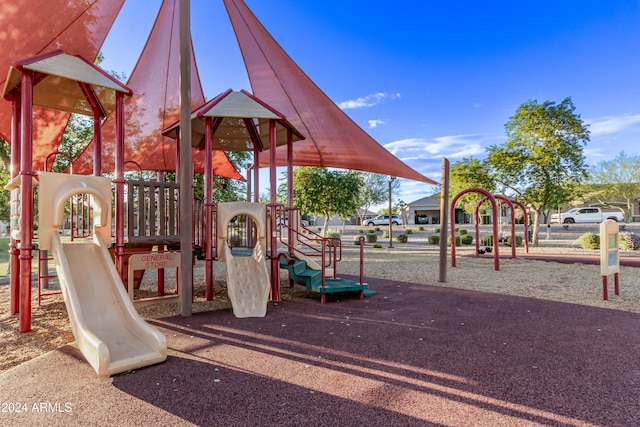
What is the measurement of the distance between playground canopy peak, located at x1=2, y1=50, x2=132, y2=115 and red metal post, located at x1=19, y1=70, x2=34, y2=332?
0.29 metres

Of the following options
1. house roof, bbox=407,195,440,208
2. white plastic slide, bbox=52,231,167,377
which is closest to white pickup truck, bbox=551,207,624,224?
house roof, bbox=407,195,440,208

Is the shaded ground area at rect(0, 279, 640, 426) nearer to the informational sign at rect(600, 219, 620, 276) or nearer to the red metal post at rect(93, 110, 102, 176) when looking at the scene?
the informational sign at rect(600, 219, 620, 276)

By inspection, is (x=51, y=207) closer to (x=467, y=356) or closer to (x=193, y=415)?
(x=193, y=415)

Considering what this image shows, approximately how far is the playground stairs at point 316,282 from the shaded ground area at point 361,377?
4.08 ft

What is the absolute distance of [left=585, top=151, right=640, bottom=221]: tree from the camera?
3456 cm

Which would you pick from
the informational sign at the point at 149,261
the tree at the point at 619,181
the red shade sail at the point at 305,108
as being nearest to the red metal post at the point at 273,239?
the informational sign at the point at 149,261

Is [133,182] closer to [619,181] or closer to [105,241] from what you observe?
[105,241]

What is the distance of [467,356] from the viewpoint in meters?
3.72

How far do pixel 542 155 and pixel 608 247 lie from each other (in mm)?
11693

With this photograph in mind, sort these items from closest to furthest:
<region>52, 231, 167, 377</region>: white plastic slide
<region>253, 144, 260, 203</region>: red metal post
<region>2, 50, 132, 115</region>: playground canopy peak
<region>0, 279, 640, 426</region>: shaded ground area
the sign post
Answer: <region>0, 279, 640, 426</region>: shaded ground area
<region>52, 231, 167, 377</region>: white plastic slide
<region>2, 50, 132, 115</region>: playground canopy peak
the sign post
<region>253, 144, 260, 203</region>: red metal post

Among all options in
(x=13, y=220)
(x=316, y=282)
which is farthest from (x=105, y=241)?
(x=316, y=282)

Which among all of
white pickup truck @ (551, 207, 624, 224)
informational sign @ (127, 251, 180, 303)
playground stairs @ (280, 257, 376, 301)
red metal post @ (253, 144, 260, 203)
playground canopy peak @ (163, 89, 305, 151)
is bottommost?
playground stairs @ (280, 257, 376, 301)

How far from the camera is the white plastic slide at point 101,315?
3355mm

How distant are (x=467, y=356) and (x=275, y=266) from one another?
3.98 m
